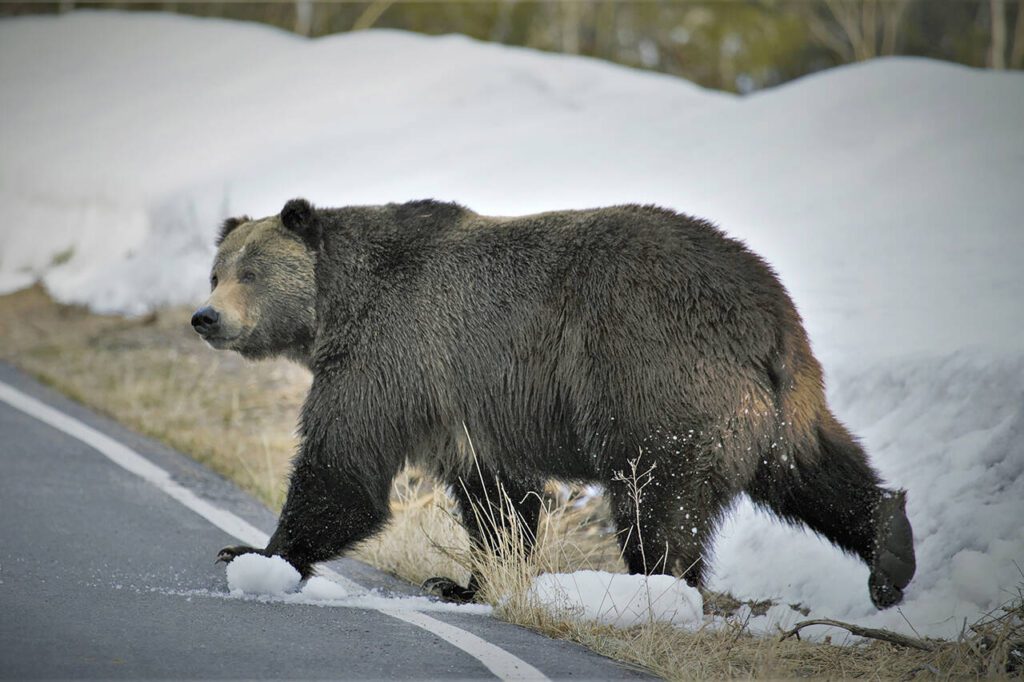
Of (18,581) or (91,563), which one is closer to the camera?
(18,581)

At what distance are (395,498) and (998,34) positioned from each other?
1961cm

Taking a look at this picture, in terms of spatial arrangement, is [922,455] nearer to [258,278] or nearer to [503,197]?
[258,278]

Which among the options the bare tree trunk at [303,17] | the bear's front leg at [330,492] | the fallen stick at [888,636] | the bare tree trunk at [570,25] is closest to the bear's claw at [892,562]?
the fallen stick at [888,636]

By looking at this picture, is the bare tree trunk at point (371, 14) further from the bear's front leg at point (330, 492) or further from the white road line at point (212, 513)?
the bear's front leg at point (330, 492)

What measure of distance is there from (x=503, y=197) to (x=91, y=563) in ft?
29.1

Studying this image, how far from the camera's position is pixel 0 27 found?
24922 mm

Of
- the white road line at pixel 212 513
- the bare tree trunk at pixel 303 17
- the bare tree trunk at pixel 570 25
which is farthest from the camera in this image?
the bare tree trunk at pixel 570 25

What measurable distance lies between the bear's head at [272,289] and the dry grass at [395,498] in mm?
1086

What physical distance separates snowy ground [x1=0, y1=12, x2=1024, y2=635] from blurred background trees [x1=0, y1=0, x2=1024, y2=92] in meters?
1.88

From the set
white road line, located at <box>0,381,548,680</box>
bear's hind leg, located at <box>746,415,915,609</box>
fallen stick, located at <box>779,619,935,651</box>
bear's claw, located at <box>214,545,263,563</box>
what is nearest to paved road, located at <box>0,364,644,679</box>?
white road line, located at <box>0,381,548,680</box>

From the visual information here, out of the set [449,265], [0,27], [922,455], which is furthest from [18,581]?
[0,27]

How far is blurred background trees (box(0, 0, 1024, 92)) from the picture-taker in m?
23.4

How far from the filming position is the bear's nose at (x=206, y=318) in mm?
6051

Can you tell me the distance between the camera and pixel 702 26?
2433 cm
